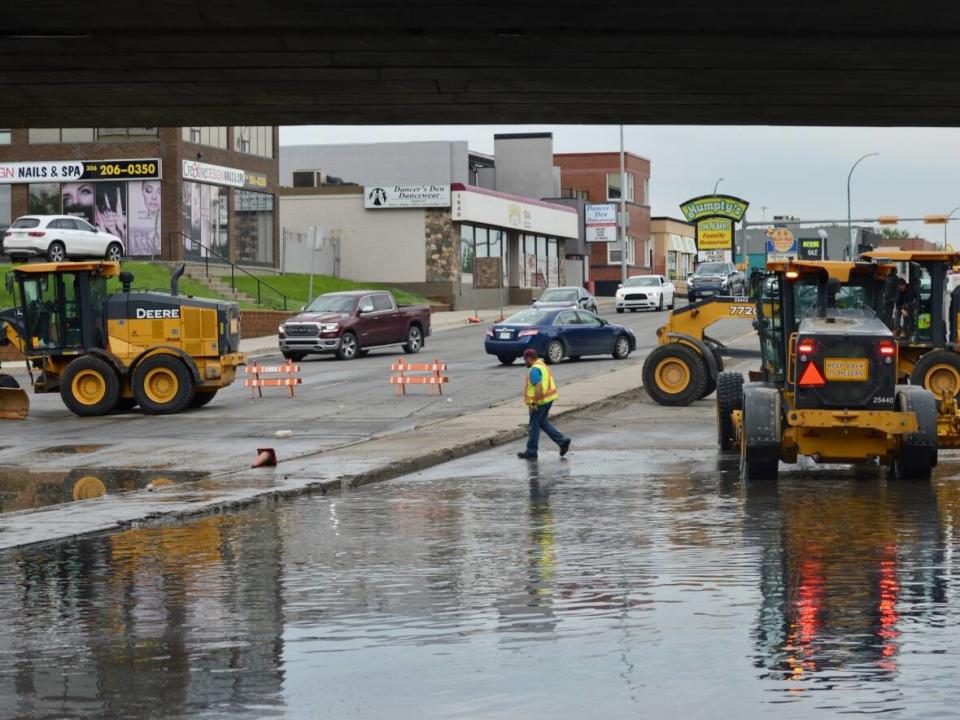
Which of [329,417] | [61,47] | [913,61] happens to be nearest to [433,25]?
[61,47]

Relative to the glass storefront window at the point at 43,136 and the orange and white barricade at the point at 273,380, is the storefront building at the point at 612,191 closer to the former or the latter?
the glass storefront window at the point at 43,136

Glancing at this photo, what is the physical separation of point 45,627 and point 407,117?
50.1 ft

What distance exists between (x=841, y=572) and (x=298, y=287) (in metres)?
57.6

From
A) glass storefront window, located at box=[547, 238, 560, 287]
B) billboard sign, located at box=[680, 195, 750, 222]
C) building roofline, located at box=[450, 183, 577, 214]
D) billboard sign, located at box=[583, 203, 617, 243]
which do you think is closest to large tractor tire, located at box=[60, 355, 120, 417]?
building roofline, located at box=[450, 183, 577, 214]

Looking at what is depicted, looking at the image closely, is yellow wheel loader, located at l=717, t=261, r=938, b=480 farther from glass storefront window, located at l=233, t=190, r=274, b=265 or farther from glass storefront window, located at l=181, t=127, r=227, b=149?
glass storefront window, located at l=233, t=190, r=274, b=265

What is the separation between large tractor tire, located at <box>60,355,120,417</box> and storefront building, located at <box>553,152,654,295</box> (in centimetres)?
8456

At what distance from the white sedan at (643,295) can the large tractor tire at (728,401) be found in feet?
157

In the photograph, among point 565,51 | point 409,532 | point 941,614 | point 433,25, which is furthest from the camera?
point 565,51

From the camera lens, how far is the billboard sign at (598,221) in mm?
103812

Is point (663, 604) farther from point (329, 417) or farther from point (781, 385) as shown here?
point (329, 417)

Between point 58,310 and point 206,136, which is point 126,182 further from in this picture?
point 58,310

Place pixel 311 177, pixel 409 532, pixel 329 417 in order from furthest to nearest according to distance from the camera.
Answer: pixel 311 177 < pixel 329 417 < pixel 409 532

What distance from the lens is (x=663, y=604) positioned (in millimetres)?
10875

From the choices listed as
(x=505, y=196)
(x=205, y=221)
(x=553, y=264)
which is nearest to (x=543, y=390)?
(x=205, y=221)
